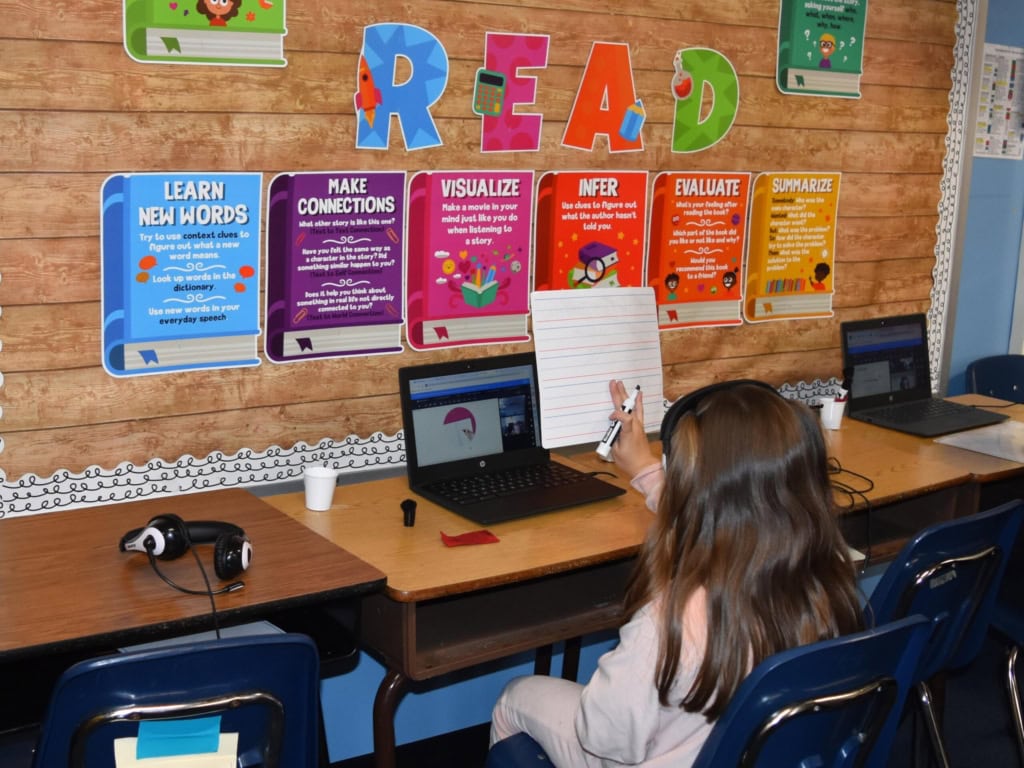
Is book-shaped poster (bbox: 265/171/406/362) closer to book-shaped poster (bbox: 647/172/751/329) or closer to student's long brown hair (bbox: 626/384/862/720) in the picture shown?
book-shaped poster (bbox: 647/172/751/329)

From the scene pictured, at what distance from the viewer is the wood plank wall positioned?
2025 millimetres

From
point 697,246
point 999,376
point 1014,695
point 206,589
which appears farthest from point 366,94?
point 999,376

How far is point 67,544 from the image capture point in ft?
6.28

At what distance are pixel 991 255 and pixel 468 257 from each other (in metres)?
1.92

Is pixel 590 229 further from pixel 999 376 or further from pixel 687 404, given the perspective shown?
pixel 999 376

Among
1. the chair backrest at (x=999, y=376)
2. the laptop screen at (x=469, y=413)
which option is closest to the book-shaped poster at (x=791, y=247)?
the chair backrest at (x=999, y=376)

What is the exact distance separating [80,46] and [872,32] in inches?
82.6

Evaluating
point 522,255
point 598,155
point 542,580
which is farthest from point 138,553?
point 598,155

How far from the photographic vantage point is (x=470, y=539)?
6.77 feet

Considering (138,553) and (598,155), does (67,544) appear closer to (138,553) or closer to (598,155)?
(138,553)

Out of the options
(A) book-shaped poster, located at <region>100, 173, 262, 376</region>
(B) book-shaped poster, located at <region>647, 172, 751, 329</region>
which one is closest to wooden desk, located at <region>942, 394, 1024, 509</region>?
(B) book-shaped poster, located at <region>647, 172, 751, 329</region>

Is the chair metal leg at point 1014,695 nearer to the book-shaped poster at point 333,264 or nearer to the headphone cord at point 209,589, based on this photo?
the book-shaped poster at point 333,264

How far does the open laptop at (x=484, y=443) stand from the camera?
2.27 metres

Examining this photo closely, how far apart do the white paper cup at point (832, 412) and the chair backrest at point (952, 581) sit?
77 cm
